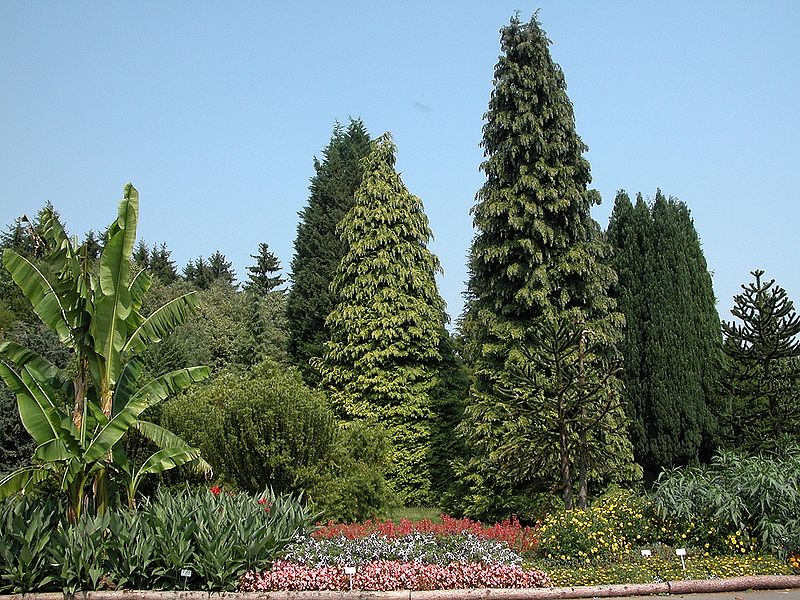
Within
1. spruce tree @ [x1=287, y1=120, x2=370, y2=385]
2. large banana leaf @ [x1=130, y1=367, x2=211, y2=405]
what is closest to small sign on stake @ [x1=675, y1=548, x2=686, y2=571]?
large banana leaf @ [x1=130, y1=367, x2=211, y2=405]

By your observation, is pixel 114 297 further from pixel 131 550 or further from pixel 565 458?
pixel 565 458

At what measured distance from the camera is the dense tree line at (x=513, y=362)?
12844 mm

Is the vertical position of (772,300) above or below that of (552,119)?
below

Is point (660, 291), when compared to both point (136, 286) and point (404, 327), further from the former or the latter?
point (136, 286)

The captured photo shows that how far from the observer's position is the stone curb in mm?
8445

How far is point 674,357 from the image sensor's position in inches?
592

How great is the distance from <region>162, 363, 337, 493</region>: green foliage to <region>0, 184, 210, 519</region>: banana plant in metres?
2.72

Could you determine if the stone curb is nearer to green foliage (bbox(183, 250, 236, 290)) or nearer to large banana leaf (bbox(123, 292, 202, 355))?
large banana leaf (bbox(123, 292, 202, 355))

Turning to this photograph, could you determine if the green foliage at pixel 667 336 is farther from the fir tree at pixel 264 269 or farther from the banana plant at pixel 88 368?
the fir tree at pixel 264 269

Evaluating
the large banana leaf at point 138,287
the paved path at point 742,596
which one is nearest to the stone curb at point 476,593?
the paved path at point 742,596

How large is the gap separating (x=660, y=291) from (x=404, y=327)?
6744 mm

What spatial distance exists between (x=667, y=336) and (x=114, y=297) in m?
11.1

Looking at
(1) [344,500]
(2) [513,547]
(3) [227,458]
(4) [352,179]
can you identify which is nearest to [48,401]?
(3) [227,458]

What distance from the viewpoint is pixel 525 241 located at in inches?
587
